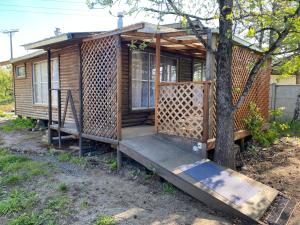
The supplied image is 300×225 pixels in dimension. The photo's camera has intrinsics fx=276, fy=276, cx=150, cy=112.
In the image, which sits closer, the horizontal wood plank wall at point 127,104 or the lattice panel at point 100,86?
the lattice panel at point 100,86

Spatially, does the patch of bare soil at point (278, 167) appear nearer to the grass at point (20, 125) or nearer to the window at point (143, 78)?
the window at point (143, 78)

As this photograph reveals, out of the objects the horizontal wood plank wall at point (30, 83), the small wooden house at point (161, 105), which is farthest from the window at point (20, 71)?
the small wooden house at point (161, 105)

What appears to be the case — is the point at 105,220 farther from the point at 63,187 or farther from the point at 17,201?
the point at 17,201

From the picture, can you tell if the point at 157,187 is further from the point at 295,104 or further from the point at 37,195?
the point at 295,104

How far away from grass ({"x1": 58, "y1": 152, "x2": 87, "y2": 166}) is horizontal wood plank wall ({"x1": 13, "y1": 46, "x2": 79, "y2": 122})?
5.83 ft

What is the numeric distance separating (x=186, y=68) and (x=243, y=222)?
21.8ft

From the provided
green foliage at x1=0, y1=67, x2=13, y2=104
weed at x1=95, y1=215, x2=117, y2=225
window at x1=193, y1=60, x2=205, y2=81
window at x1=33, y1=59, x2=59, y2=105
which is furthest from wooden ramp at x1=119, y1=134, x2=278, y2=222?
green foliage at x1=0, y1=67, x2=13, y2=104

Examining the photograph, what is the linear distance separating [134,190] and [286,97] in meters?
10.5

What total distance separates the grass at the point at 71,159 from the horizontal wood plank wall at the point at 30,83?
70.0 inches

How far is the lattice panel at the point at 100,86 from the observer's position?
5.74 metres

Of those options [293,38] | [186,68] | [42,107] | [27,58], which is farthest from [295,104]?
[27,58]

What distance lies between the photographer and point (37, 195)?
434 cm

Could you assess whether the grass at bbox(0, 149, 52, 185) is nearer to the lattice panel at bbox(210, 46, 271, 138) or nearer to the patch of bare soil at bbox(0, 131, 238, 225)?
the patch of bare soil at bbox(0, 131, 238, 225)

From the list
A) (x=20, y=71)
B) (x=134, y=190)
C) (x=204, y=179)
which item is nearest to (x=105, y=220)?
(x=134, y=190)
